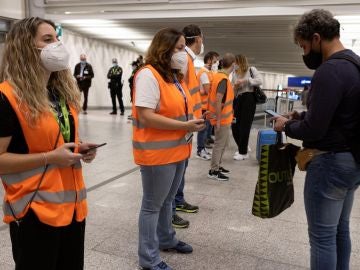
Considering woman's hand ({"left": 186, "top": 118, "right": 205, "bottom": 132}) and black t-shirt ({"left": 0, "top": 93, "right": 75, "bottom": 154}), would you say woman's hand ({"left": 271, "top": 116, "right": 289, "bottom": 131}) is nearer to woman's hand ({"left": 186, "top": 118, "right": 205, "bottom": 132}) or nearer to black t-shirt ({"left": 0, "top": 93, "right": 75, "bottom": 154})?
woman's hand ({"left": 186, "top": 118, "right": 205, "bottom": 132})

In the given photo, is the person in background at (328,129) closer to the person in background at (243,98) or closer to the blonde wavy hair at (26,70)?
the blonde wavy hair at (26,70)

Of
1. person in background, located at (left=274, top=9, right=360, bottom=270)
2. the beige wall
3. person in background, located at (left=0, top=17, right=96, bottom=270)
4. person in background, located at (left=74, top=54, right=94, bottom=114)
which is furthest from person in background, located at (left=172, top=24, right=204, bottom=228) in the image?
person in background, located at (left=74, top=54, right=94, bottom=114)

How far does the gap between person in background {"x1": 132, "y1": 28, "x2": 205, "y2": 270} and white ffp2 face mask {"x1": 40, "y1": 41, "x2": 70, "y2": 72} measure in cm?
57

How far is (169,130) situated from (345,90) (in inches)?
35.6

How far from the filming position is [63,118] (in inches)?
50.3

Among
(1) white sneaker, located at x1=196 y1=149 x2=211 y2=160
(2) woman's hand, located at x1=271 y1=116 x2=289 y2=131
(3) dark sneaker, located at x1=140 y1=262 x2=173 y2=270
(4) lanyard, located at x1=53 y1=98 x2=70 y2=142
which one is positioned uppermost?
(4) lanyard, located at x1=53 y1=98 x2=70 y2=142

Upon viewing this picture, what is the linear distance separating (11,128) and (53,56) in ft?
0.98

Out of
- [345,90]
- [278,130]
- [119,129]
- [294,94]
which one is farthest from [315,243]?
[294,94]

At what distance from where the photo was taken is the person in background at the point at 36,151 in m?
1.13

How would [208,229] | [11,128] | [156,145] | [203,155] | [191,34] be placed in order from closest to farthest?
[11,128], [156,145], [208,229], [191,34], [203,155]

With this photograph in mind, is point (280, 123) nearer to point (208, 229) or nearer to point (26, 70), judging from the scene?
point (26, 70)

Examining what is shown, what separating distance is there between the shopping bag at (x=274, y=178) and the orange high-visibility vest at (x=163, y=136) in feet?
1.59

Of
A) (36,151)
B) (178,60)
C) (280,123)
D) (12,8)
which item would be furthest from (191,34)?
(12,8)

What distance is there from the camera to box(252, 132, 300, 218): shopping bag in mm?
1721
